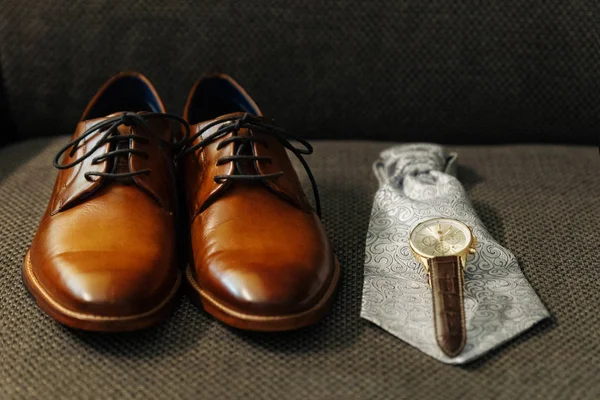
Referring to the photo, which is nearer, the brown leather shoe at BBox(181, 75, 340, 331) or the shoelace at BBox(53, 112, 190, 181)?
the brown leather shoe at BBox(181, 75, 340, 331)

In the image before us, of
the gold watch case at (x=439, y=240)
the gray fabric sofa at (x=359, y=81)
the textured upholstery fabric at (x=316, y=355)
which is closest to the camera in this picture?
the textured upholstery fabric at (x=316, y=355)

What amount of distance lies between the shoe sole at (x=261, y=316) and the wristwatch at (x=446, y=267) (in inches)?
4.3

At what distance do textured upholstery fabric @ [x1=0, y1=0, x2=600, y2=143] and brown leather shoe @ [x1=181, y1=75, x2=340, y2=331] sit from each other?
0.20 m

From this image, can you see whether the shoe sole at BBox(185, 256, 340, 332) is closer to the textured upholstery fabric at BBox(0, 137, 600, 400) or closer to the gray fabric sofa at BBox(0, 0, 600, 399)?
the textured upholstery fabric at BBox(0, 137, 600, 400)

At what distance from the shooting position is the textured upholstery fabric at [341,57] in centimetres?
109

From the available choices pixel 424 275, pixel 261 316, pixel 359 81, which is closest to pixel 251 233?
pixel 261 316

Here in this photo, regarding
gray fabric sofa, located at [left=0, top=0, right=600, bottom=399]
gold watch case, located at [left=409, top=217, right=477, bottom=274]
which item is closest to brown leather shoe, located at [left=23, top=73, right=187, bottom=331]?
gray fabric sofa, located at [left=0, top=0, right=600, bottom=399]

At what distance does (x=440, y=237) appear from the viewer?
79 centimetres

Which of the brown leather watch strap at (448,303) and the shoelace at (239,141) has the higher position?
the shoelace at (239,141)

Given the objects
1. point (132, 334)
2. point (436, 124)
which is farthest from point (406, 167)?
point (132, 334)

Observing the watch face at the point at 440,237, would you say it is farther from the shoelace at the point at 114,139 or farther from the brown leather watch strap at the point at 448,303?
the shoelace at the point at 114,139

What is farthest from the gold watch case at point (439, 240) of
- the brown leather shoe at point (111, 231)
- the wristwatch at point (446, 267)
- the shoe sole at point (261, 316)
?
the brown leather shoe at point (111, 231)

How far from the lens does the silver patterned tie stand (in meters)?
0.71

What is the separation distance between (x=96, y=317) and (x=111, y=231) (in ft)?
0.36
